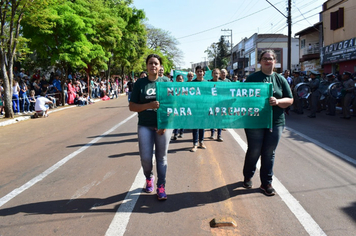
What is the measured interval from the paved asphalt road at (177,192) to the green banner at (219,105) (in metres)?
1.07

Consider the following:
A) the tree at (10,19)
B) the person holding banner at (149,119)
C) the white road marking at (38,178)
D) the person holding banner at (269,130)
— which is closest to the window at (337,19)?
the tree at (10,19)

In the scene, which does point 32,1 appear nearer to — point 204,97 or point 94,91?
point 204,97

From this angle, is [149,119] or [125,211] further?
[149,119]

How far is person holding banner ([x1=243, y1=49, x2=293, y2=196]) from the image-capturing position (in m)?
4.37

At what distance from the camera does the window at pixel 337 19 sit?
80.4 ft

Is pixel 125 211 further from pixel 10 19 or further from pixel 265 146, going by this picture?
pixel 10 19

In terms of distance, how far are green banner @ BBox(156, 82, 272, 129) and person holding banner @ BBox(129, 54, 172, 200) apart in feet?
1.04

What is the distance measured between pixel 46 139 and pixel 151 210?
6449mm

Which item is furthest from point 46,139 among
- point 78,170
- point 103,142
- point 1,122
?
point 1,122

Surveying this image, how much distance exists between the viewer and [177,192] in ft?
15.3

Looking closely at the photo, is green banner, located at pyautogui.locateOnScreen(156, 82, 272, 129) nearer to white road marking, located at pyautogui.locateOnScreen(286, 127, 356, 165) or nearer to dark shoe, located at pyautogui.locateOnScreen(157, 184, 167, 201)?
dark shoe, located at pyautogui.locateOnScreen(157, 184, 167, 201)

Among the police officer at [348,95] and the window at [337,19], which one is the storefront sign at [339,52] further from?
the police officer at [348,95]

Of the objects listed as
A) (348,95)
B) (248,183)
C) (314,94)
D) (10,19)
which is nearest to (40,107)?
(10,19)

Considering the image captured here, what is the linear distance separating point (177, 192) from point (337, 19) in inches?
1031
